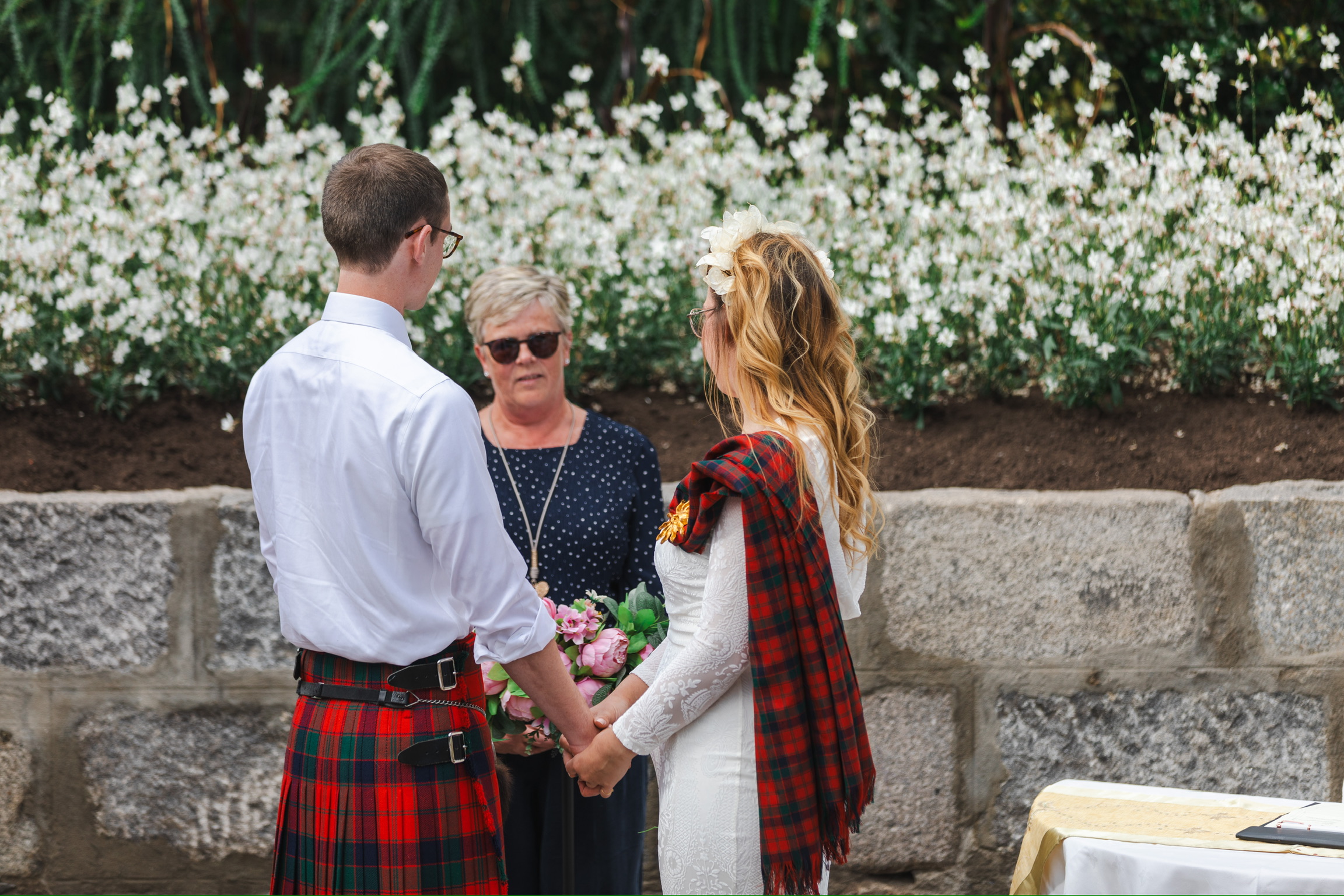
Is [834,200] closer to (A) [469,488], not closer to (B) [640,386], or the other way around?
(B) [640,386]

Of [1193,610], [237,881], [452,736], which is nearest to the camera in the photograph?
[452,736]

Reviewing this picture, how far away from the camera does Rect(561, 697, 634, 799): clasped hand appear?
2.29m

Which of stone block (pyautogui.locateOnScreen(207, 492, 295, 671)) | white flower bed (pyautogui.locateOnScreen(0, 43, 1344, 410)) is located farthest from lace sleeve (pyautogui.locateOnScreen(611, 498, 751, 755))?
white flower bed (pyautogui.locateOnScreen(0, 43, 1344, 410))

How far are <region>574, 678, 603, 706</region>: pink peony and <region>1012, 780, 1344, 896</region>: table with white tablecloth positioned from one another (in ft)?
3.11

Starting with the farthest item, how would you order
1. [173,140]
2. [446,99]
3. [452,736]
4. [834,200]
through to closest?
[446,99] → [173,140] → [834,200] → [452,736]

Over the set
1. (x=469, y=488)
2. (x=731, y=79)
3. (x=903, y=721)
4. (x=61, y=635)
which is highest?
(x=731, y=79)

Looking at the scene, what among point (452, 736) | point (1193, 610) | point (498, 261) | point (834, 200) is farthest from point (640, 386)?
point (452, 736)

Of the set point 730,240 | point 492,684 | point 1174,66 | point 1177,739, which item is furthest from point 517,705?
point 1174,66

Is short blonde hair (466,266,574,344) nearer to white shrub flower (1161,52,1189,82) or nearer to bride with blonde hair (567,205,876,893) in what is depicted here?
bride with blonde hair (567,205,876,893)

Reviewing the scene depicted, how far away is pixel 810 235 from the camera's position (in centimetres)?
452

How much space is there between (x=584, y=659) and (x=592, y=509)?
0.52 m

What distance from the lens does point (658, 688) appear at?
2.16 metres

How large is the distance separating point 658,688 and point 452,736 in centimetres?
39

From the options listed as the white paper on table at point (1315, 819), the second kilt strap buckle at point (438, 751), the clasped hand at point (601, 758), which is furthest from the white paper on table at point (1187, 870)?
the second kilt strap buckle at point (438, 751)
